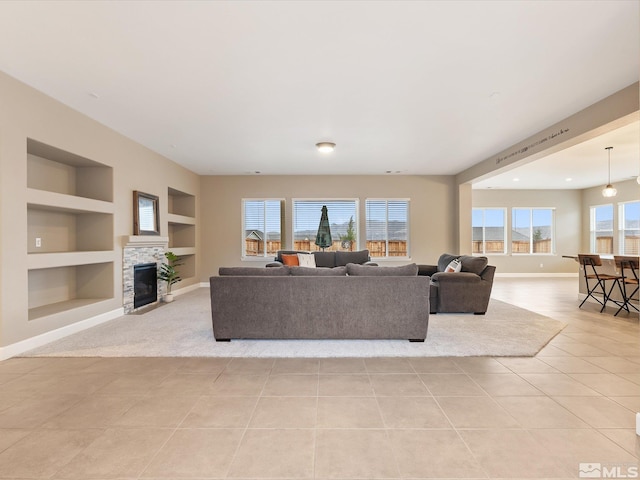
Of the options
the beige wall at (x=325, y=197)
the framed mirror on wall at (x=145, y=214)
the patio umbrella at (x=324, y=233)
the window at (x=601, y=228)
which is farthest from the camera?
the window at (x=601, y=228)

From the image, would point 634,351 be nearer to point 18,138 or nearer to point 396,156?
point 396,156

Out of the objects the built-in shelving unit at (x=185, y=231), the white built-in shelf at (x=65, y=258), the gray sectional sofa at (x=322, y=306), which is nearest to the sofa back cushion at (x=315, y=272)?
the gray sectional sofa at (x=322, y=306)

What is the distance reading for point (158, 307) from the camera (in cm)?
590

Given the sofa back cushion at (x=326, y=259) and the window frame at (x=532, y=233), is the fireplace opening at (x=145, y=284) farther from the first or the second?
the window frame at (x=532, y=233)

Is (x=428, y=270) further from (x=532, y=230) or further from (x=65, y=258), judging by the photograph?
(x=532, y=230)

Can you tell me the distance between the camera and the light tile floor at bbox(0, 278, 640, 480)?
1757 mm

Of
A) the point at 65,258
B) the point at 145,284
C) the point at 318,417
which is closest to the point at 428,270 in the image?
the point at 318,417

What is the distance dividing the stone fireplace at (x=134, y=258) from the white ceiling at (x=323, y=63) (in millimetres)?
1795

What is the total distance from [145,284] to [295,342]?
3.64 meters

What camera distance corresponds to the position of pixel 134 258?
18.3 feet

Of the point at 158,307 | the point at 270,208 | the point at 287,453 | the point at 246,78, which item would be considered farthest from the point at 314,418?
the point at 270,208

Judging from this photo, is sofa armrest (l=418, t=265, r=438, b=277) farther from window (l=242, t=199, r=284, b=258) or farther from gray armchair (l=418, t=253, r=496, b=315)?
window (l=242, t=199, r=284, b=258)

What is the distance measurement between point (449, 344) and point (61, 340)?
180 inches

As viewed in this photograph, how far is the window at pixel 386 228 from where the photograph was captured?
343 inches
